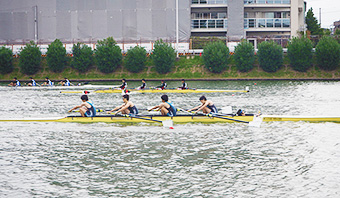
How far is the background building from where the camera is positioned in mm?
85062

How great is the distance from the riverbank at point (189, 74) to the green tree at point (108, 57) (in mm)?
1190

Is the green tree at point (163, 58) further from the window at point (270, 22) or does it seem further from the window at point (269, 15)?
the window at point (269, 15)

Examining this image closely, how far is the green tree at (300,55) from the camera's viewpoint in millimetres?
70812

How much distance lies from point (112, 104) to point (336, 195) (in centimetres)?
2679

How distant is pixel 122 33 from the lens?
86438 mm

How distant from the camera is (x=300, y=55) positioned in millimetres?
70875

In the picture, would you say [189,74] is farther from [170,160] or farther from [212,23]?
[170,160]

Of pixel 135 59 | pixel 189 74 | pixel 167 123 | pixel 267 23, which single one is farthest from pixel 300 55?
pixel 167 123

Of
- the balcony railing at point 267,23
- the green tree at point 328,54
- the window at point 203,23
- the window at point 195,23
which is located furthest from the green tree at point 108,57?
the green tree at point 328,54

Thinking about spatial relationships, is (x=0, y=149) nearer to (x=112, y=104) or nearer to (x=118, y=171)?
(x=118, y=171)

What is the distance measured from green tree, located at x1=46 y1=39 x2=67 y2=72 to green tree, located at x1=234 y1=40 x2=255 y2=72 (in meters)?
29.5

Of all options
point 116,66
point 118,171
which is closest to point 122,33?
point 116,66

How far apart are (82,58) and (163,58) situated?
13915mm

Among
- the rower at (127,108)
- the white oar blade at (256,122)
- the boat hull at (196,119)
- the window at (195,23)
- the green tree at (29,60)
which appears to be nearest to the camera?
the white oar blade at (256,122)
